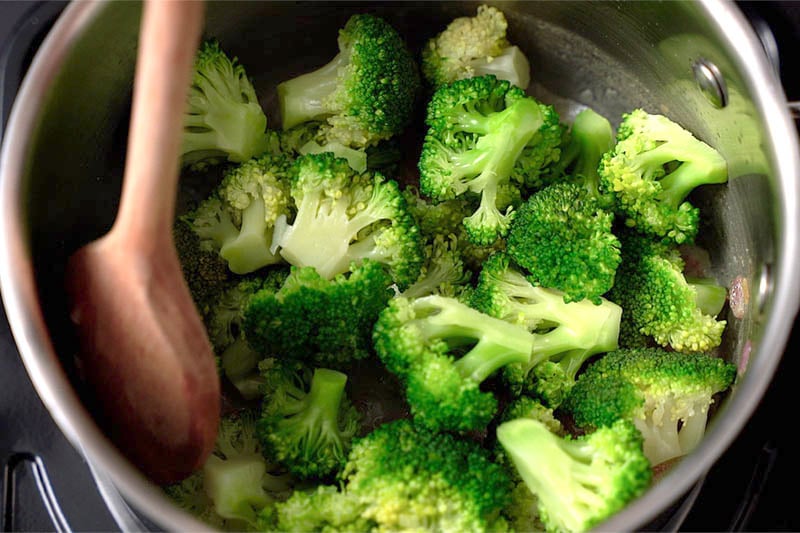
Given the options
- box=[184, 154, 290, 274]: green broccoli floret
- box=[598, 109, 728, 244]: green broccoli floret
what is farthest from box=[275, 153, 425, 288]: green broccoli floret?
box=[598, 109, 728, 244]: green broccoli floret

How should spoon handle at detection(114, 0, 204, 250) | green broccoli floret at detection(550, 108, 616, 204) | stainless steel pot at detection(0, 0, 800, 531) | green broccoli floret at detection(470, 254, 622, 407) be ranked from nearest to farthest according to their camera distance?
1. spoon handle at detection(114, 0, 204, 250)
2. stainless steel pot at detection(0, 0, 800, 531)
3. green broccoli floret at detection(470, 254, 622, 407)
4. green broccoli floret at detection(550, 108, 616, 204)

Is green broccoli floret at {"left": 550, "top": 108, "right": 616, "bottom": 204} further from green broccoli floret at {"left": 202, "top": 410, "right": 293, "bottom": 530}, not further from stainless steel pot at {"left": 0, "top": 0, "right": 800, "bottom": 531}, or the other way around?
green broccoli floret at {"left": 202, "top": 410, "right": 293, "bottom": 530}

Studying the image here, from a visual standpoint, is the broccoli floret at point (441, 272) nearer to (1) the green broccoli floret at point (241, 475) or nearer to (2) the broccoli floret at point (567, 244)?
(2) the broccoli floret at point (567, 244)

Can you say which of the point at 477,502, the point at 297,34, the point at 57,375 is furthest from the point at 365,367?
the point at 297,34

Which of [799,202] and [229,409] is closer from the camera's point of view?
[799,202]

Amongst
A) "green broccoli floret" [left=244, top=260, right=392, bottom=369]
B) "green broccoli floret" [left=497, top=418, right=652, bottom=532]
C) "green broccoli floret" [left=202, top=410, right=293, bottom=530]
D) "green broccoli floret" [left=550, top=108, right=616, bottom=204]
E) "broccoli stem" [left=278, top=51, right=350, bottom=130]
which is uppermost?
"broccoli stem" [left=278, top=51, right=350, bottom=130]

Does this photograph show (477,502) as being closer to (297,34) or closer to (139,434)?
(139,434)

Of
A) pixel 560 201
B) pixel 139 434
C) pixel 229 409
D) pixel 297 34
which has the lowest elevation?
pixel 229 409

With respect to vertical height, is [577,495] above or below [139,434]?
below
